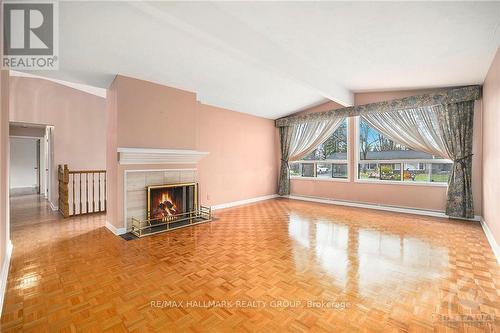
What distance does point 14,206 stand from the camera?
18.9ft

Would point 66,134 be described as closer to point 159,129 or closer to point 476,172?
point 159,129

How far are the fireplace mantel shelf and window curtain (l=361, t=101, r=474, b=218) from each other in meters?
4.62

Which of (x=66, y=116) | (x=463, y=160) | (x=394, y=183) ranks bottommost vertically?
(x=394, y=183)

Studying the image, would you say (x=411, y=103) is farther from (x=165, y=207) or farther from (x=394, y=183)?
(x=165, y=207)

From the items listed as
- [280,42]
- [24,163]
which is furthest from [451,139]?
[24,163]

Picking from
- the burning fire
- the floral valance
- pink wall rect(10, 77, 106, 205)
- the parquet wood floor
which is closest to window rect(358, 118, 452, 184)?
the floral valance

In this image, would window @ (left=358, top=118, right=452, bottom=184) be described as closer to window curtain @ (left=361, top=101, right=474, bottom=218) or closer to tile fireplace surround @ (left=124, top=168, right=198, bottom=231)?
window curtain @ (left=361, top=101, right=474, bottom=218)

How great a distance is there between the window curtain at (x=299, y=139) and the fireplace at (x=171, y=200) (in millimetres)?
3458

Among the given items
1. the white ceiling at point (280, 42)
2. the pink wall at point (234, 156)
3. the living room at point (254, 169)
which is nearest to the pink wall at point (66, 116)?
the living room at point (254, 169)

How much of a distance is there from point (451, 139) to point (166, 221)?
5687 millimetres

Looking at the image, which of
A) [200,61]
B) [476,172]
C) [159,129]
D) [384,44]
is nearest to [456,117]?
[476,172]

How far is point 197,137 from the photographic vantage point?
5.34 meters

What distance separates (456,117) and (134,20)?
5710 millimetres

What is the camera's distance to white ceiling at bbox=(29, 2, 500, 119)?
234 centimetres
